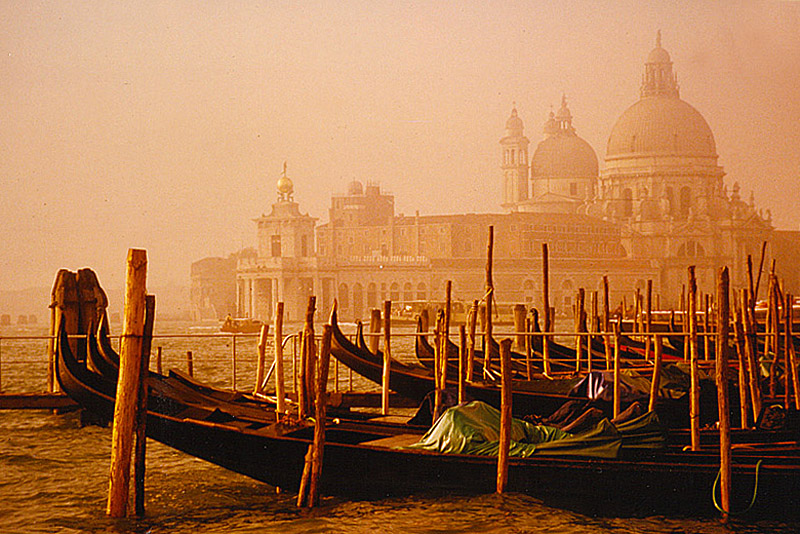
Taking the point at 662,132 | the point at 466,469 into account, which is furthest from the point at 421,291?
the point at 466,469

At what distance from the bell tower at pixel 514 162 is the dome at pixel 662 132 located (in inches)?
170

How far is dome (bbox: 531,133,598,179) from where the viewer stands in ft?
156

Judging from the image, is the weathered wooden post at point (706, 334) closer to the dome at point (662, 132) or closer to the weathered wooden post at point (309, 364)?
the weathered wooden post at point (309, 364)

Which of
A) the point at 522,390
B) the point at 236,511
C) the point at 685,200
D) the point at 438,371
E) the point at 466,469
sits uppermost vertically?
the point at 685,200

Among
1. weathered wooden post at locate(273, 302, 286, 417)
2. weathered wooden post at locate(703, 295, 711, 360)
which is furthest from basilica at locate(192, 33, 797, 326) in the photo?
weathered wooden post at locate(273, 302, 286, 417)

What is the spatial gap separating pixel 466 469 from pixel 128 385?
60.4 inches

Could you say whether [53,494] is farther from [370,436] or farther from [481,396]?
[481,396]

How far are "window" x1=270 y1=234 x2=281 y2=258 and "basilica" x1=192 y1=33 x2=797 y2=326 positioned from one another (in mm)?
51

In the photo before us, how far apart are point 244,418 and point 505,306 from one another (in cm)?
2925

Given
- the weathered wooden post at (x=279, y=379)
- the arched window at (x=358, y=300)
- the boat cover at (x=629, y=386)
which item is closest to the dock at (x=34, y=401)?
the weathered wooden post at (x=279, y=379)

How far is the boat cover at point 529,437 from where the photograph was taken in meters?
5.16

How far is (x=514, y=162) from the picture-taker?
49.4m

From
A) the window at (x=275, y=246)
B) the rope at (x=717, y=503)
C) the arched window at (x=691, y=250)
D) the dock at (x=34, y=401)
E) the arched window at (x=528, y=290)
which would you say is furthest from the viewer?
the window at (x=275, y=246)

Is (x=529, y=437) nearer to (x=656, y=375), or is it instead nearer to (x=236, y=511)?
(x=656, y=375)
